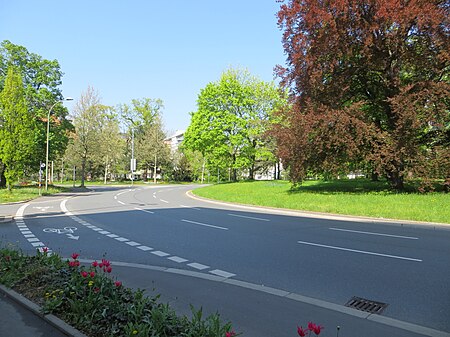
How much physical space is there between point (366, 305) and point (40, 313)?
4.52 metres

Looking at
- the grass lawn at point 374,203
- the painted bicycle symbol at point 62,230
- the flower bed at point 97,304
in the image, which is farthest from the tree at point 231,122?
the flower bed at point 97,304

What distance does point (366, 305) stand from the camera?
5.13m

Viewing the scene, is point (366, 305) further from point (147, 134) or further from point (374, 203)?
point (147, 134)

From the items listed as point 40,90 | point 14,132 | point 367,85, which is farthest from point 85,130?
point 367,85

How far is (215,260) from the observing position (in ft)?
25.9

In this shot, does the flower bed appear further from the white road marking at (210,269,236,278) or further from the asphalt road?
the asphalt road

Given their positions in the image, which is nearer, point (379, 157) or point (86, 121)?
point (379, 157)

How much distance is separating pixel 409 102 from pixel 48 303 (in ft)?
62.7

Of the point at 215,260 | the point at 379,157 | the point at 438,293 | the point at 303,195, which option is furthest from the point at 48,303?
the point at 303,195

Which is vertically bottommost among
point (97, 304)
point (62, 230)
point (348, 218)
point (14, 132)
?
point (348, 218)

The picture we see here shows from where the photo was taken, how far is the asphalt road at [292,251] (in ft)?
18.8

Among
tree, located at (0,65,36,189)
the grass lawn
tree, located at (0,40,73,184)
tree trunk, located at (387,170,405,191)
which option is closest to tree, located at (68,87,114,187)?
tree, located at (0,40,73,184)

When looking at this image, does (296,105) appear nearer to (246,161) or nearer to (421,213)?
(421,213)

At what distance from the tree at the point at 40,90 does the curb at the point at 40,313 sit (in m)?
32.6
